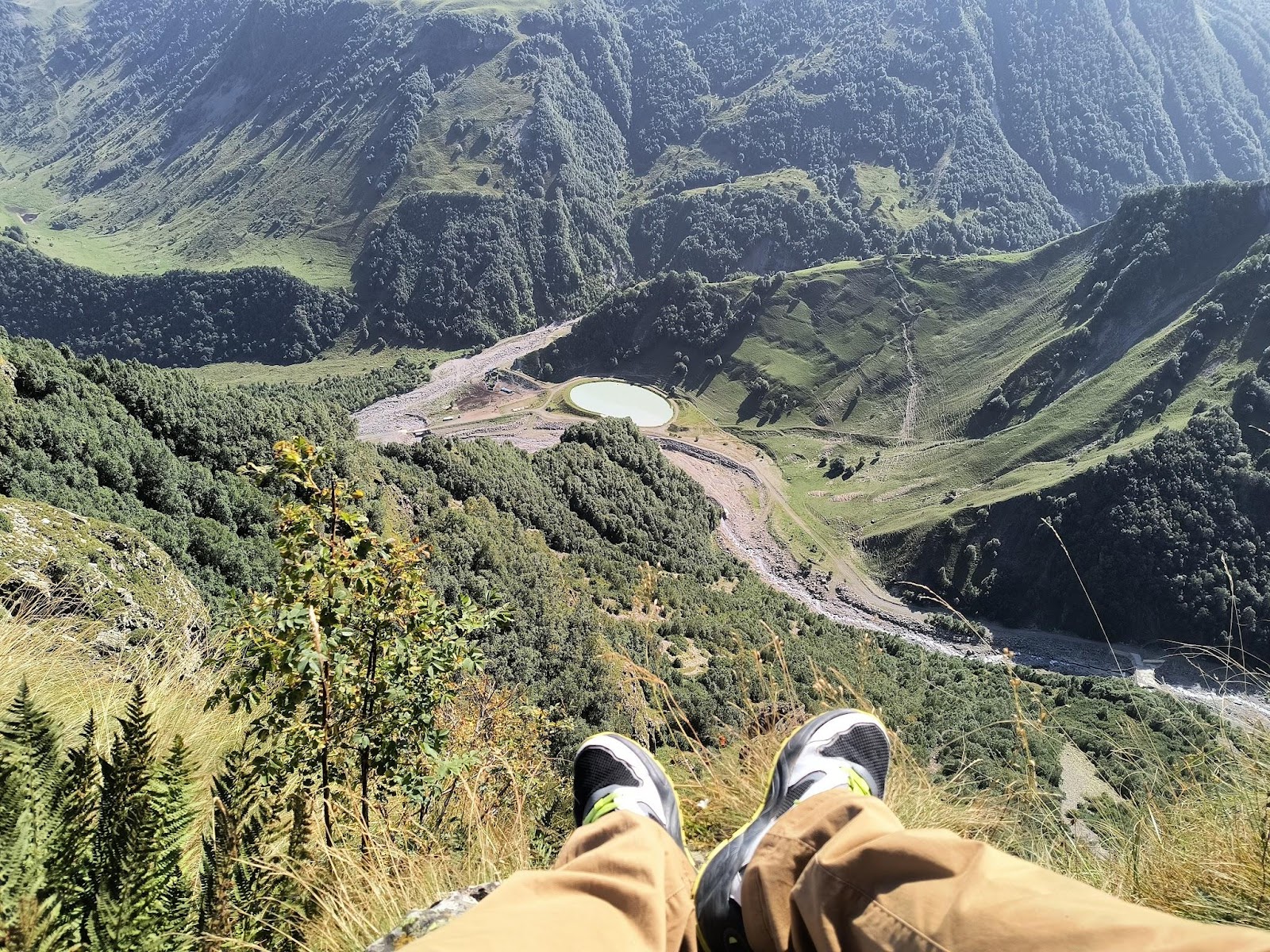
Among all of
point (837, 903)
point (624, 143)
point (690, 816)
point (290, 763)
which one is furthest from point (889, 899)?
point (624, 143)

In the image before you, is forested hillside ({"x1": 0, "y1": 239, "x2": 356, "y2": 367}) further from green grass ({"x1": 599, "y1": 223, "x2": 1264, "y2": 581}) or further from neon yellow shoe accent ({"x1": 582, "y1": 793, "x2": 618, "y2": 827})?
neon yellow shoe accent ({"x1": 582, "y1": 793, "x2": 618, "y2": 827})

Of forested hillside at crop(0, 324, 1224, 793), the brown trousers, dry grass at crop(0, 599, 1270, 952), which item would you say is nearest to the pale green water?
forested hillside at crop(0, 324, 1224, 793)

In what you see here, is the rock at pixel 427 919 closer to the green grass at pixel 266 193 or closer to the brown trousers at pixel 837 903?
the brown trousers at pixel 837 903

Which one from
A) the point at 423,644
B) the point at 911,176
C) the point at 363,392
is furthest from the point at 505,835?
the point at 911,176

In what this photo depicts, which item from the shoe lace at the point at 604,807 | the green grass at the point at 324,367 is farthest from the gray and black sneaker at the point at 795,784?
the green grass at the point at 324,367

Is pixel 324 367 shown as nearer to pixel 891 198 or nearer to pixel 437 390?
pixel 437 390

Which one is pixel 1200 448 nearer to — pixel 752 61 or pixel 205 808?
pixel 205 808
